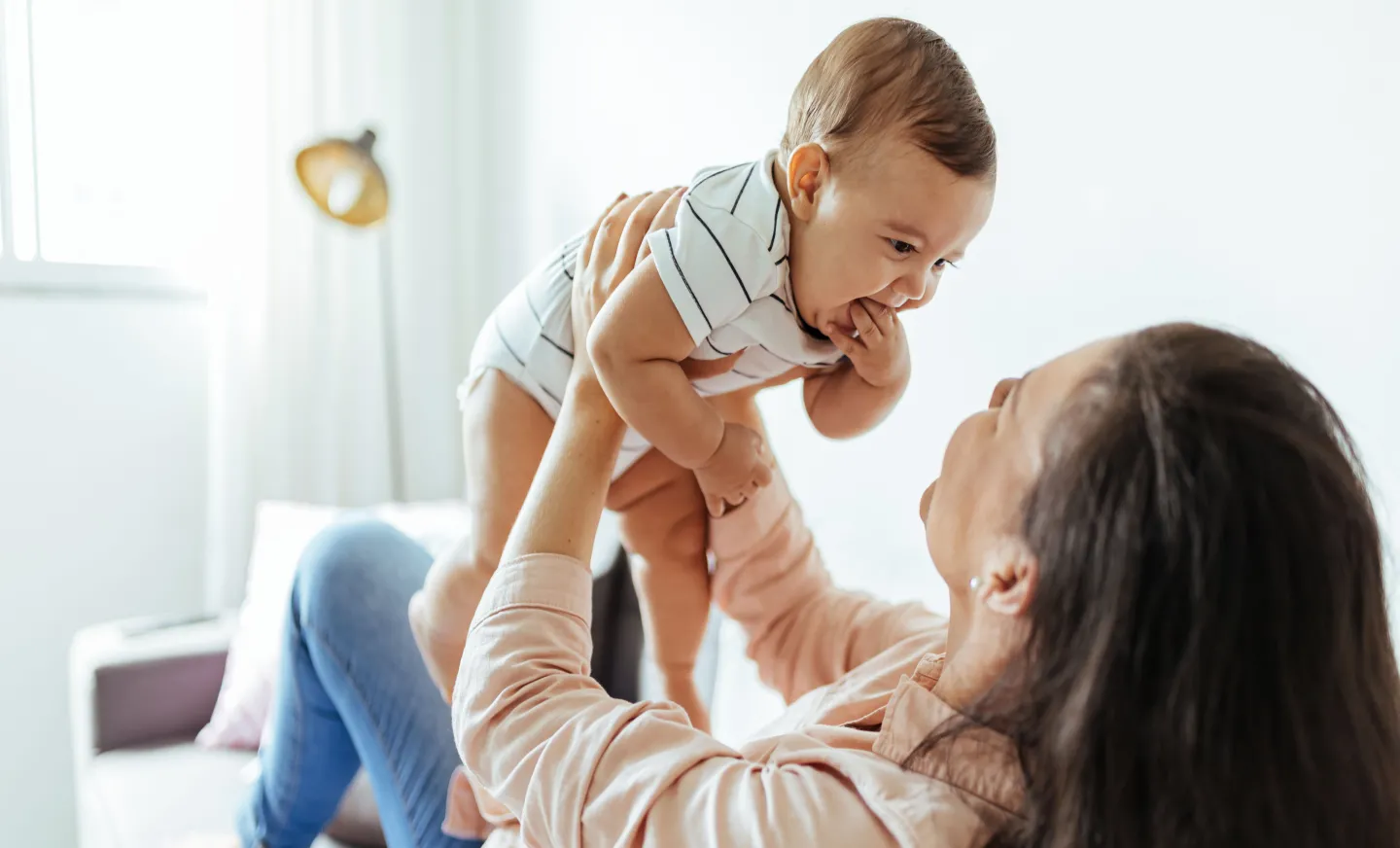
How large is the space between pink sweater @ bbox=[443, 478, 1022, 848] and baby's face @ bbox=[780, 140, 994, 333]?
1.06ft

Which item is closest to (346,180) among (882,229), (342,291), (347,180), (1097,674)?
(347,180)

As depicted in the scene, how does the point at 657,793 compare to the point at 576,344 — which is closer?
the point at 657,793

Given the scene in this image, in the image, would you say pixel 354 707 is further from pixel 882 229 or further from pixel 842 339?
pixel 882 229

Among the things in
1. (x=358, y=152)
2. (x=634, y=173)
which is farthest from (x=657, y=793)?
(x=358, y=152)

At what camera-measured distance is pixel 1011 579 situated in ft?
2.19

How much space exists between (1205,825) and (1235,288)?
62cm

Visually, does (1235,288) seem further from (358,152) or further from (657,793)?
(358,152)

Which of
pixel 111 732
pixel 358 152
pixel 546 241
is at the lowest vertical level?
pixel 111 732

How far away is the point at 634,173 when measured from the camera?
210cm

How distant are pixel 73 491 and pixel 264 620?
829 millimetres

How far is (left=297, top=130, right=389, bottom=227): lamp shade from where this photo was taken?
7.21 ft

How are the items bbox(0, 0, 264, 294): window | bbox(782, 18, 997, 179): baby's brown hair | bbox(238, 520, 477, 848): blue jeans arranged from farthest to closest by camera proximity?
bbox(0, 0, 264, 294): window → bbox(238, 520, 477, 848): blue jeans → bbox(782, 18, 997, 179): baby's brown hair

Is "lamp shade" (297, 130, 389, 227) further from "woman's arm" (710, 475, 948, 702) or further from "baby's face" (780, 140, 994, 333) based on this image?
"baby's face" (780, 140, 994, 333)

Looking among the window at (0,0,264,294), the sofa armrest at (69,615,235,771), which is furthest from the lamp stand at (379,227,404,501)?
the sofa armrest at (69,615,235,771)
